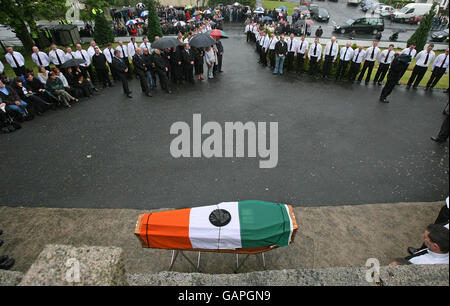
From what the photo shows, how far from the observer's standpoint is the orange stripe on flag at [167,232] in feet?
11.9

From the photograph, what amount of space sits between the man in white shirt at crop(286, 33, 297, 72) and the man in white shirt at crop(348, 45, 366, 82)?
2900 millimetres

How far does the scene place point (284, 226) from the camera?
3.68 m

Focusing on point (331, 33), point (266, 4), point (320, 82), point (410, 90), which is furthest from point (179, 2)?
point (410, 90)

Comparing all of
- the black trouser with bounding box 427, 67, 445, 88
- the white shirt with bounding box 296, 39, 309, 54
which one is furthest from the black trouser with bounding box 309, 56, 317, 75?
the black trouser with bounding box 427, 67, 445, 88

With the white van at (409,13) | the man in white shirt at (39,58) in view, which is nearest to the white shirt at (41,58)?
the man in white shirt at (39,58)

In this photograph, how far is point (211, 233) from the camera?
3.57 meters

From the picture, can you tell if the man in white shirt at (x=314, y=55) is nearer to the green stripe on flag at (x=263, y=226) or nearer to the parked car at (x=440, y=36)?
the green stripe on flag at (x=263, y=226)

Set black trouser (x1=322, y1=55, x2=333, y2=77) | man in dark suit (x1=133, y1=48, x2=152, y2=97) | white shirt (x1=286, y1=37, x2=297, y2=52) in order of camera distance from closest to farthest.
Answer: man in dark suit (x1=133, y1=48, x2=152, y2=97) → black trouser (x1=322, y1=55, x2=333, y2=77) → white shirt (x1=286, y1=37, x2=297, y2=52)

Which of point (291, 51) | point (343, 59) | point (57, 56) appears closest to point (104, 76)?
point (57, 56)

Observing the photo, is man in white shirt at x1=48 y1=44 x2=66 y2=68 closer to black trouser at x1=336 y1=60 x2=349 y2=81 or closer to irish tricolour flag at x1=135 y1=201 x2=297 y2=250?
irish tricolour flag at x1=135 y1=201 x2=297 y2=250

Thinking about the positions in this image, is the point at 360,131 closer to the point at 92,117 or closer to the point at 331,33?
the point at 92,117

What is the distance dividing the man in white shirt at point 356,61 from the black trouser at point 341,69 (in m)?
0.27

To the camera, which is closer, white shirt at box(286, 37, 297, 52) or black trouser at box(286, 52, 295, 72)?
white shirt at box(286, 37, 297, 52)

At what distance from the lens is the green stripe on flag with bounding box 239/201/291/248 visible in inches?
141
